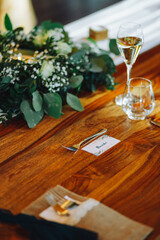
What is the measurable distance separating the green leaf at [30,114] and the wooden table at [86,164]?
0.08ft

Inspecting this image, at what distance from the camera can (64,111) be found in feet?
4.51

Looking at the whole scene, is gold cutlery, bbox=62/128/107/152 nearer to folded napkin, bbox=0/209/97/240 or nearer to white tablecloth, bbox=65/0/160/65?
folded napkin, bbox=0/209/97/240

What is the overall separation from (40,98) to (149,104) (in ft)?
1.48

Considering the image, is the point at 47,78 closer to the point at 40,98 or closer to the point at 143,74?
the point at 40,98

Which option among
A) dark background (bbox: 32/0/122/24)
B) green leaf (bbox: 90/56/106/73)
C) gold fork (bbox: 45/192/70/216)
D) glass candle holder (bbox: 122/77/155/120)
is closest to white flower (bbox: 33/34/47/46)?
green leaf (bbox: 90/56/106/73)

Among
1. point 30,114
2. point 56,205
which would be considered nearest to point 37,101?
point 30,114

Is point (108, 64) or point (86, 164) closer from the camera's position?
point (86, 164)

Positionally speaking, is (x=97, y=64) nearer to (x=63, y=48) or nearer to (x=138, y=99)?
(x=63, y=48)

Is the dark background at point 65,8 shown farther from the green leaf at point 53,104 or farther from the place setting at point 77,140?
the green leaf at point 53,104

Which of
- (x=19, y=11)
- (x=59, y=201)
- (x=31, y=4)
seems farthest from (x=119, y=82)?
(x=31, y=4)

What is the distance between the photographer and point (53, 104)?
4.30 ft

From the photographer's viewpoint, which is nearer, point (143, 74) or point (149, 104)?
point (149, 104)

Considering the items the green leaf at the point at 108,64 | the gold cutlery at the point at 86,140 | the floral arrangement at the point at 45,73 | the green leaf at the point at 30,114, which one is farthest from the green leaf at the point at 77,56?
the gold cutlery at the point at 86,140

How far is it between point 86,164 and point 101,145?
119 mm
